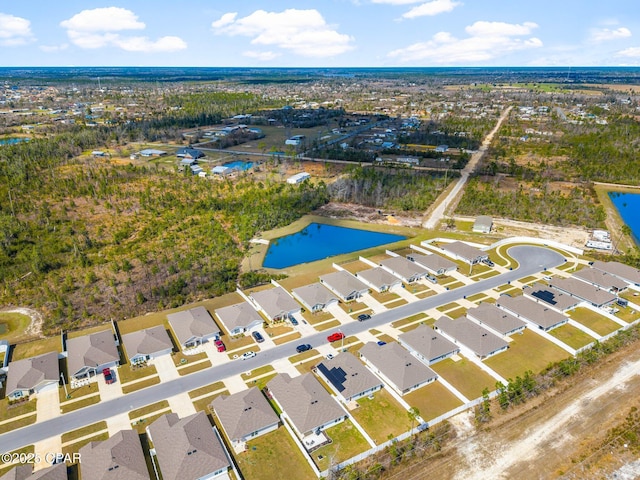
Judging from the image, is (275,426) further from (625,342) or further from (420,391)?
(625,342)

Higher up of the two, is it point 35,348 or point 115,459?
point 115,459

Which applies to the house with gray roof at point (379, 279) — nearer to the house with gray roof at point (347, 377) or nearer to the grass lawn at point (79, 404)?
the house with gray roof at point (347, 377)

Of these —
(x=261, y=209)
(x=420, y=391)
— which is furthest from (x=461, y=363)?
(x=261, y=209)

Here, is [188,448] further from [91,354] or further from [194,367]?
[91,354]

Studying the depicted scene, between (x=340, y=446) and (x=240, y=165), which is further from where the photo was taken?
(x=240, y=165)

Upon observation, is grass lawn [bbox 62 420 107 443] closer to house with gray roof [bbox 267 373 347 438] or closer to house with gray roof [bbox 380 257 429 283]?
house with gray roof [bbox 267 373 347 438]

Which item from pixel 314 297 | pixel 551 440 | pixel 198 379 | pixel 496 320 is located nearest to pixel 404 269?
pixel 496 320

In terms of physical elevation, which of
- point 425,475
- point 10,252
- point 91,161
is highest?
point 91,161
